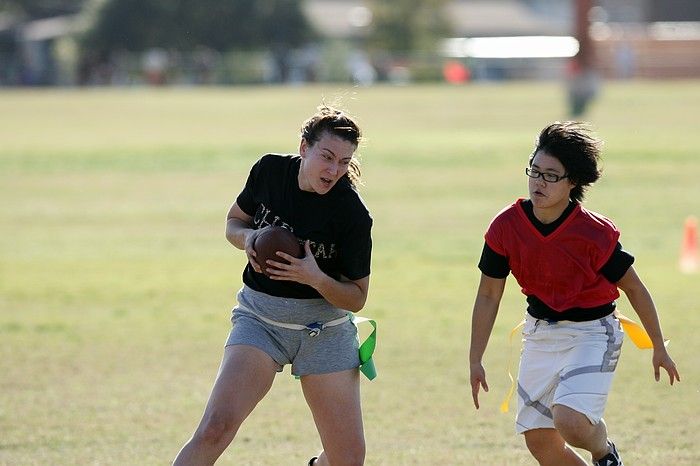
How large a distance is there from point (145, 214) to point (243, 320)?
16.9 metres

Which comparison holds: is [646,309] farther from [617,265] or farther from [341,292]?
[341,292]

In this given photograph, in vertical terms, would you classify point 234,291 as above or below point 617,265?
below

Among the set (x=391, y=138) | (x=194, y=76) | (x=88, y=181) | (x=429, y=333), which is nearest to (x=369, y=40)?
(x=194, y=76)

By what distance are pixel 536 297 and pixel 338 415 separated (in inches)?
40.9

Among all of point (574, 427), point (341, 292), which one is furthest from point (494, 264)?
point (574, 427)

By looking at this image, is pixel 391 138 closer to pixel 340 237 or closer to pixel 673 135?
pixel 673 135

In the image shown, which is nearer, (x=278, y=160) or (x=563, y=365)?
(x=563, y=365)

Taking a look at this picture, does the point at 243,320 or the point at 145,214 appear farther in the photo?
the point at 145,214

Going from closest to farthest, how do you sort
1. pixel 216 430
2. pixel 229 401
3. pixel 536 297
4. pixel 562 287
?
pixel 216 430, pixel 229 401, pixel 562 287, pixel 536 297

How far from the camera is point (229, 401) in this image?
5.47 metres

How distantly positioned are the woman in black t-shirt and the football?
0.10 ft

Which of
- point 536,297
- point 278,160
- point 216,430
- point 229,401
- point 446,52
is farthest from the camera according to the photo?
point 446,52

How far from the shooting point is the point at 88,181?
2777 cm

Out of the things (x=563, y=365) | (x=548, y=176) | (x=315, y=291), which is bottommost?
(x=563, y=365)
